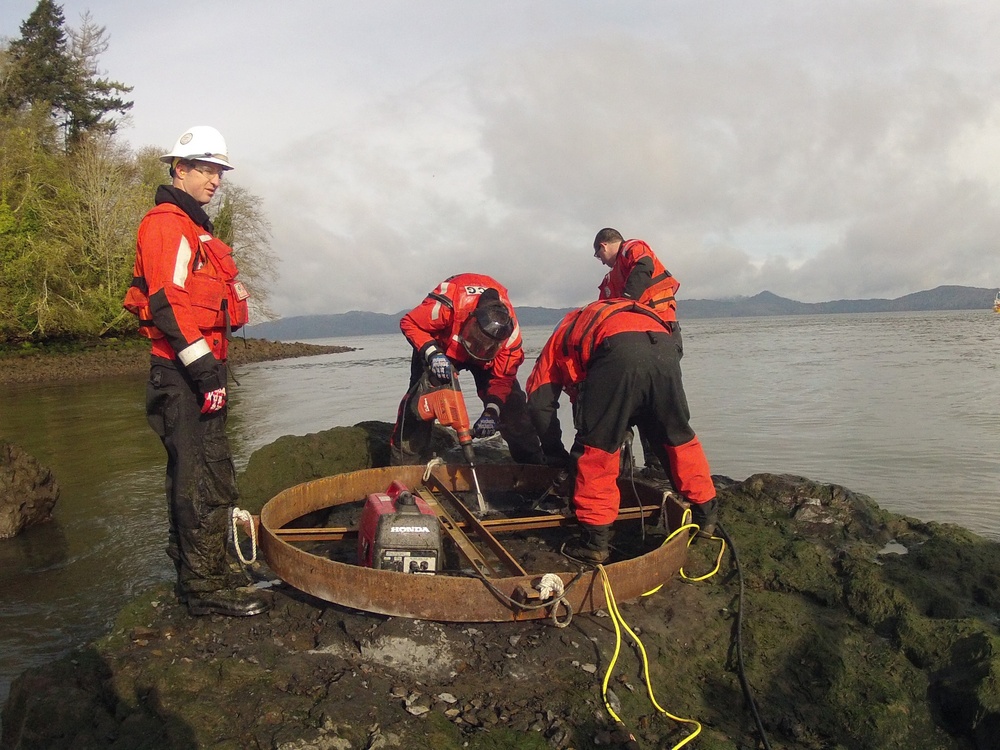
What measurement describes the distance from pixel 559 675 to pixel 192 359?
2.27 metres

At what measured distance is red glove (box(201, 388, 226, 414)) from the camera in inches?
142

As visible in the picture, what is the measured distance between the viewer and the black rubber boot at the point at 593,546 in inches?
167

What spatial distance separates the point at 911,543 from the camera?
505 centimetres

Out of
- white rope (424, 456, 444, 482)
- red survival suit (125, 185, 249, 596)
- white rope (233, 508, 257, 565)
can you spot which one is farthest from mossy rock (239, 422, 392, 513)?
red survival suit (125, 185, 249, 596)

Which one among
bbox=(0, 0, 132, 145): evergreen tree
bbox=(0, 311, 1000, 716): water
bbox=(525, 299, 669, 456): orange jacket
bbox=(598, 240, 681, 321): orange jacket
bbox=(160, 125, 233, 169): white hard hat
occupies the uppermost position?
bbox=(0, 0, 132, 145): evergreen tree

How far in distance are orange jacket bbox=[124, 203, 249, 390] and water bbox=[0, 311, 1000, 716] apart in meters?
1.83

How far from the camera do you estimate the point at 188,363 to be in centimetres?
352

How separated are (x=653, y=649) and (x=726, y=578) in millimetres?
935

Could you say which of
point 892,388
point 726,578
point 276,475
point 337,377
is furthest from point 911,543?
point 337,377

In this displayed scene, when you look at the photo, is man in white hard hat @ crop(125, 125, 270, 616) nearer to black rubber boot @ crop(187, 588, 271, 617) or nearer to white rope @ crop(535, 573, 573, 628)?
black rubber boot @ crop(187, 588, 271, 617)

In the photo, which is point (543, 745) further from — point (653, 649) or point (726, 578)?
point (726, 578)

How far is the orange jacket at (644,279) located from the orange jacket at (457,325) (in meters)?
1.36

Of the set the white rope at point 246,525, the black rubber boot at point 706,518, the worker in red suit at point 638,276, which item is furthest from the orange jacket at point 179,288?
the worker in red suit at point 638,276

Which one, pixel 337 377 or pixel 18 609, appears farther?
pixel 337 377
